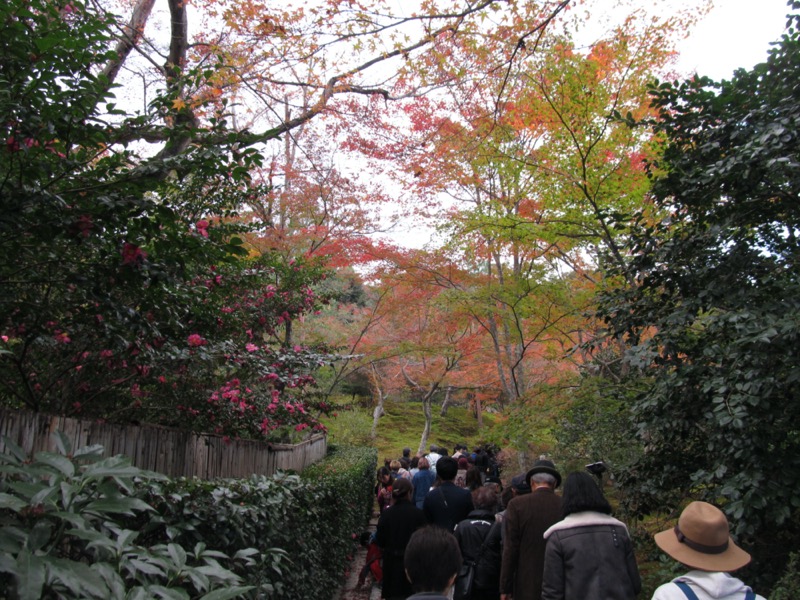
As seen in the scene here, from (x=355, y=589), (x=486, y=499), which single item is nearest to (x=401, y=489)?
(x=486, y=499)

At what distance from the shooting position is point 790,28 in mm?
4297

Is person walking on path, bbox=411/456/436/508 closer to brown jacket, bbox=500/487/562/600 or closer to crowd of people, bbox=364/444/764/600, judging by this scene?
crowd of people, bbox=364/444/764/600

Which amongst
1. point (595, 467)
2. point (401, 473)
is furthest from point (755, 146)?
point (401, 473)

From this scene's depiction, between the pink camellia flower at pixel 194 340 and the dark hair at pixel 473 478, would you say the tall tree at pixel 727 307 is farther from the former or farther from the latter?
the pink camellia flower at pixel 194 340

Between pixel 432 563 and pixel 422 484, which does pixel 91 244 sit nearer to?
pixel 432 563

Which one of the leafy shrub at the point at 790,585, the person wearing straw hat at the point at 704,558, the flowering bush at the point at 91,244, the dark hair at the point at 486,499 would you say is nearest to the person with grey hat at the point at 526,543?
the dark hair at the point at 486,499

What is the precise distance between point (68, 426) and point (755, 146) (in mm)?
4673

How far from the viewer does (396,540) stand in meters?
5.17

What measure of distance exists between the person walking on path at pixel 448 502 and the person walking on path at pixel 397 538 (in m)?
0.52

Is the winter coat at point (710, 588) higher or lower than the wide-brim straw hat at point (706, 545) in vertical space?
lower

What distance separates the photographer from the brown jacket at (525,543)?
4093mm

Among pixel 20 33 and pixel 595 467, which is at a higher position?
pixel 20 33

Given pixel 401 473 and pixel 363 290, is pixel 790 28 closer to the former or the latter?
pixel 401 473

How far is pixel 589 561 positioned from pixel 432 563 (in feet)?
3.92
